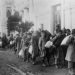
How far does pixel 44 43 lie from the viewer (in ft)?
37.7

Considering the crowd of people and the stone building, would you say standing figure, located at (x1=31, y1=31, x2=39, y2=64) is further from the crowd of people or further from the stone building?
the stone building

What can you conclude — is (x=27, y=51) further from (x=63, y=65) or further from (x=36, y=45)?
(x=63, y=65)

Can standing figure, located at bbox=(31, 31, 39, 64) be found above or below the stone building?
below

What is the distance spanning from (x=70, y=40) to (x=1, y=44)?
18605mm

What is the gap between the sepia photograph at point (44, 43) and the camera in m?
9.64

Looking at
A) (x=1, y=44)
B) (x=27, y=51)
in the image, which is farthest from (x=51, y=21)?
(x=1, y=44)

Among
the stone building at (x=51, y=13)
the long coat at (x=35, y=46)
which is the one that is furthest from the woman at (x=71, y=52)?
the stone building at (x=51, y=13)

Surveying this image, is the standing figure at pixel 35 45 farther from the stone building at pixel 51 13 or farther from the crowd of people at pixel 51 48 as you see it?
the stone building at pixel 51 13

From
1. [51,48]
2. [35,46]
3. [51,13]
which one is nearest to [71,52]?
[51,48]

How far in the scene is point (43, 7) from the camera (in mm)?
21422

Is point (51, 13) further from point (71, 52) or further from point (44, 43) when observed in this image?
point (71, 52)

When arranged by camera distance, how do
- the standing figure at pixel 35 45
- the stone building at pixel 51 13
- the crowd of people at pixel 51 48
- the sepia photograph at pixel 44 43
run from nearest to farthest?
the crowd of people at pixel 51 48
the sepia photograph at pixel 44 43
the standing figure at pixel 35 45
the stone building at pixel 51 13

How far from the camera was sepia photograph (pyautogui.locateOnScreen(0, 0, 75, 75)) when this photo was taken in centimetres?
964

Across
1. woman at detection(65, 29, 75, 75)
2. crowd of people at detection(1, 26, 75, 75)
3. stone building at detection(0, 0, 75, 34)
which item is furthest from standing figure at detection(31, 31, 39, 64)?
stone building at detection(0, 0, 75, 34)
